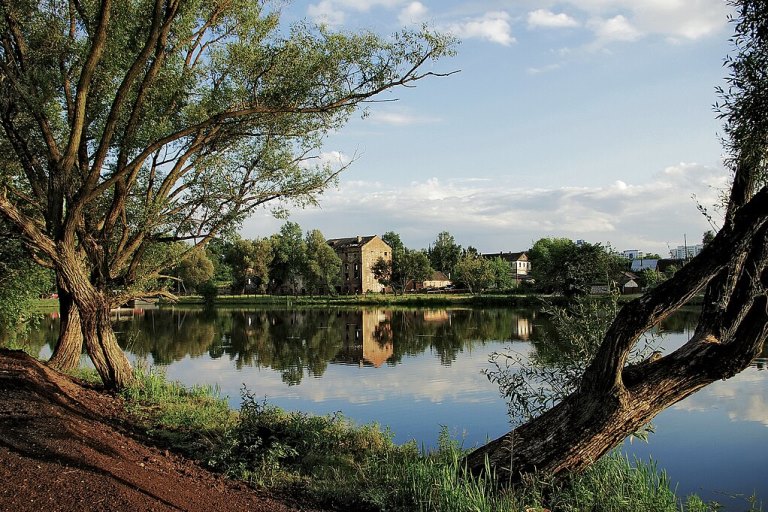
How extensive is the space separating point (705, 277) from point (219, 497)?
532cm

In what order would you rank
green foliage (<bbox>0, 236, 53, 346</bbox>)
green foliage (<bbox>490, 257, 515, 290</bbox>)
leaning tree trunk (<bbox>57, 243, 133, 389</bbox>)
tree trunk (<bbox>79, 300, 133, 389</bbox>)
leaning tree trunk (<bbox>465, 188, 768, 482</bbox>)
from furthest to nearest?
green foliage (<bbox>490, 257, 515, 290</bbox>), green foliage (<bbox>0, 236, 53, 346</bbox>), tree trunk (<bbox>79, 300, 133, 389</bbox>), leaning tree trunk (<bbox>57, 243, 133, 389</bbox>), leaning tree trunk (<bbox>465, 188, 768, 482</bbox>)

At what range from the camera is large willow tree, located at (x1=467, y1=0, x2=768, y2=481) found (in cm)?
564

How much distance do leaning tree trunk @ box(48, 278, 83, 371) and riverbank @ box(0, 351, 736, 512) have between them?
2.74 meters

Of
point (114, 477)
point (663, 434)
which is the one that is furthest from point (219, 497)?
point (663, 434)

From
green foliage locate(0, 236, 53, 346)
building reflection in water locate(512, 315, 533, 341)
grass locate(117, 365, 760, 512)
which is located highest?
green foliage locate(0, 236, 53, 346)

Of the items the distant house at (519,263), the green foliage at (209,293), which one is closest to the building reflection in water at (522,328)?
the green foliage at (209,293)

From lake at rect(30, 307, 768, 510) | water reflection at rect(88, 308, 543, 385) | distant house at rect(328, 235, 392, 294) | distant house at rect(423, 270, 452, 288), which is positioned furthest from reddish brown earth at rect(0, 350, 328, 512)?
distant house at rect(423, 270, 452, 288)

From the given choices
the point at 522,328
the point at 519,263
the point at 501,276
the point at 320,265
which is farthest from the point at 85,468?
the point at 519,263

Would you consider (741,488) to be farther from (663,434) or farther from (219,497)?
(219,497)

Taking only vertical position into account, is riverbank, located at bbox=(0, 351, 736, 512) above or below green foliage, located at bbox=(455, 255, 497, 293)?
below

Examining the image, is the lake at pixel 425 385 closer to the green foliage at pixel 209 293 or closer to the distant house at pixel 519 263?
the green foliage at pixel 209 293

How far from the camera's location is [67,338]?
1223 cm

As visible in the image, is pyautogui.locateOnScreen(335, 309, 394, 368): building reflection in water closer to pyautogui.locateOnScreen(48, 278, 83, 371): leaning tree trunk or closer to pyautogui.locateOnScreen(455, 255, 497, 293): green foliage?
pyautogui.locateOnScreen(48, 278, 83, 371): leaning tree trunk

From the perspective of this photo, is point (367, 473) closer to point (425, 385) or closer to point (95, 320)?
point (95, 320)
